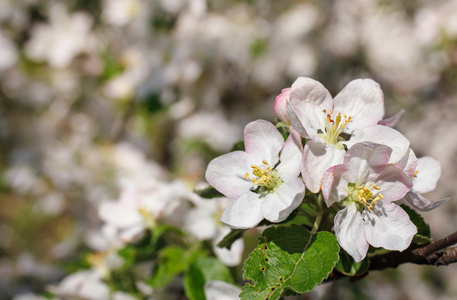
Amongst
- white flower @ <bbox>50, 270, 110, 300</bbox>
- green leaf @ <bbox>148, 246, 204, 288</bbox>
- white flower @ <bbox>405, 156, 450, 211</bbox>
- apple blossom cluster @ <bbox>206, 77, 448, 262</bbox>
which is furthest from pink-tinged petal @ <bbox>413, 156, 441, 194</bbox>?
→ white flower @ <bbox>50, 270, 110, 300</bbox>

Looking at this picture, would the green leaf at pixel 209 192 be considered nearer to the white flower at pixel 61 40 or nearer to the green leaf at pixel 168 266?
the green leaf at pixel 168 266

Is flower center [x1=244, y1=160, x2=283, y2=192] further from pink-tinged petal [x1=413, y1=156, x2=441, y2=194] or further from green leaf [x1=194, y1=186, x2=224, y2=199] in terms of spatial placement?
pink-tinged petal [x1=413, y1=156, x2=441, y2=194]

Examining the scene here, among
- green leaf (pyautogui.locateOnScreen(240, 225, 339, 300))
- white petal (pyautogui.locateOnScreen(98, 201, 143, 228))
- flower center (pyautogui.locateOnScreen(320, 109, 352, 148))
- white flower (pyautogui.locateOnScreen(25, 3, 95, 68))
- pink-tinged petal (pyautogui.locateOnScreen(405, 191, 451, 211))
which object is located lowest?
pink-tinged petal (pyautogui.locateOnScreen(405, 191, 451, 211))

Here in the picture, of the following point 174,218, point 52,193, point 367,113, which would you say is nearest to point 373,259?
point 367,113

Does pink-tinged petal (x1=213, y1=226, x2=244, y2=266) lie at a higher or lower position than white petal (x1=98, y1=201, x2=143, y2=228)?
lower

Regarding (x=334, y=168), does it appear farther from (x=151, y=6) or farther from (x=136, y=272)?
(x=151, y=6)
